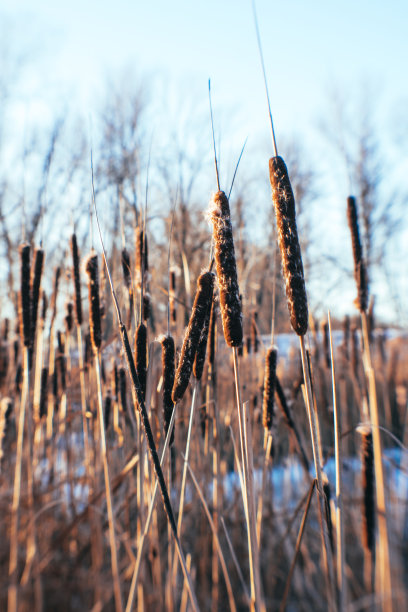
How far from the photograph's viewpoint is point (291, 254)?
75 cm

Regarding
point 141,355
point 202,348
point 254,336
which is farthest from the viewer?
point 254,336

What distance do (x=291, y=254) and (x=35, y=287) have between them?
860 millimetres

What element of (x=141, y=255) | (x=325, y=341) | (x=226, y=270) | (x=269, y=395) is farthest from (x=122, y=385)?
(x=325, y=341)

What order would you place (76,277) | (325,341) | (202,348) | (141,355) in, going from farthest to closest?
(325,341), (76,277), (141,355), (202,348)

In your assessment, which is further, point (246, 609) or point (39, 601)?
point (246, 609)

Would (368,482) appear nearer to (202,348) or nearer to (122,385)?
(202,348)

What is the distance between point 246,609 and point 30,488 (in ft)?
5.38

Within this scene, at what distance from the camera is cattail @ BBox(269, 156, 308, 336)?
29.6 inches

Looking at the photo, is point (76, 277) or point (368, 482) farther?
point (76, 277)

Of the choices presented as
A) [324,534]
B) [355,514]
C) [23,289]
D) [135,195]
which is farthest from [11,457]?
[324,534]

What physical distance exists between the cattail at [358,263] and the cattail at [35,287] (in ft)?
3.04

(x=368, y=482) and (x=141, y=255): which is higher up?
(x=141, y=255)

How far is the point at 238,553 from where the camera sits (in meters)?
2.38

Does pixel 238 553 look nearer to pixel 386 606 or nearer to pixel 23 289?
pixel 386 606
